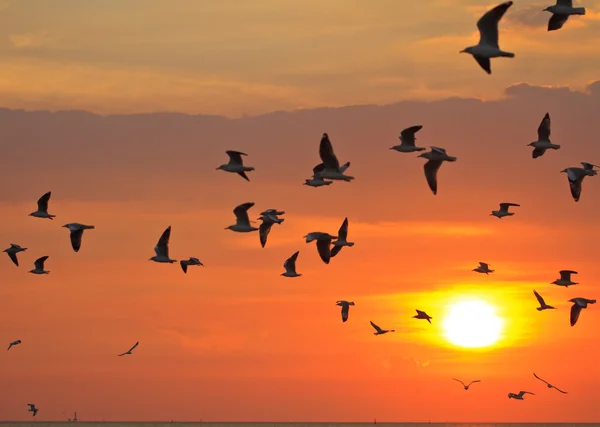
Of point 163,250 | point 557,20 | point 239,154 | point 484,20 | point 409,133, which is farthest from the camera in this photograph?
point 163,250

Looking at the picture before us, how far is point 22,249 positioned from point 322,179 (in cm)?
2907

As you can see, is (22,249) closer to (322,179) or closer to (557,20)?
(322,179)

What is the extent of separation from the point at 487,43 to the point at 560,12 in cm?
993

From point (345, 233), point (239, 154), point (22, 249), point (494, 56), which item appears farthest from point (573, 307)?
point (22, 249)

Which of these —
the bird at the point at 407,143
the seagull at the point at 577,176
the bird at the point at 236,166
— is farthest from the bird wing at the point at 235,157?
the seagull at the point at 577,176

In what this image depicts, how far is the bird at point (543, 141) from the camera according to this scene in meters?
88.1

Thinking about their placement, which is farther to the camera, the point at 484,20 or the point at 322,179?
the point at 322,179

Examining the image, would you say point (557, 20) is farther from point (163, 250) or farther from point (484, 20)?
point (163, 250)

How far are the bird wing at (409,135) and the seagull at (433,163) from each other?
5.03 feet

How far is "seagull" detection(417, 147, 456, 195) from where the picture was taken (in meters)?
87.3

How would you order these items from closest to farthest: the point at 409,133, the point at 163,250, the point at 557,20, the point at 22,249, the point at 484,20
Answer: the point at 484,20, the point at 557,20, the point at 409,133, the point at 163,250, the point at 22,249

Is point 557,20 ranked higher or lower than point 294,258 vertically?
higher

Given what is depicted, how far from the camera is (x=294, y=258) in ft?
344

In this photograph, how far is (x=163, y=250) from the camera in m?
99.9
